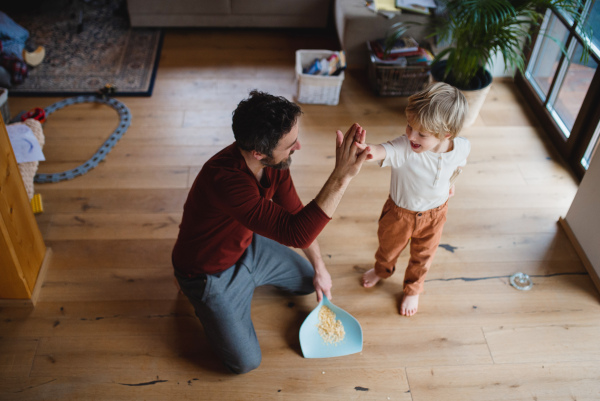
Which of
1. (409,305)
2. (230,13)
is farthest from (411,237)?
(230,13)

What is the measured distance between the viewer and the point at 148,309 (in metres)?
2.08

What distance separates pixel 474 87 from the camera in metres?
2.88

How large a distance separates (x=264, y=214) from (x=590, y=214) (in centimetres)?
154

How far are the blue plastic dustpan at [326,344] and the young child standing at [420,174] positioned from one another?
0.24m

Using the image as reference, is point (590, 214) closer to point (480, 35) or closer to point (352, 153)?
point (480, 35)

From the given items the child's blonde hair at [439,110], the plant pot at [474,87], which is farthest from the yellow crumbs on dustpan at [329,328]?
the plant pot at [474,87]

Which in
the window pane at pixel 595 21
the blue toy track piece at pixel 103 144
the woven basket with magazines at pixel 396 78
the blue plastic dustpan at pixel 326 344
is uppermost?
the window pane at pixel 595 21

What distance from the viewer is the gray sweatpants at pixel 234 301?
1.80 metres

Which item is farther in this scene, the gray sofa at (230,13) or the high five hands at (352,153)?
the gray sofa at (230,13)

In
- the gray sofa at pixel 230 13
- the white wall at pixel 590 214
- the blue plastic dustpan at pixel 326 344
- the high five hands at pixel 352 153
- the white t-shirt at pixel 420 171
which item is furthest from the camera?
the gray sofa at pixel 230 13

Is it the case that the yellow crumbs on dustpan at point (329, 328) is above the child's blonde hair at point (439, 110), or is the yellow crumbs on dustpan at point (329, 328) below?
below

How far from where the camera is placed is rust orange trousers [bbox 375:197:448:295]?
72.1 inches

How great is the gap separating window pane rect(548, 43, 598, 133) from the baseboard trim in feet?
2.16

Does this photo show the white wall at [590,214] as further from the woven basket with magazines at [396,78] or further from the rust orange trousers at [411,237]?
the woven basket with magazines at [396,78]
